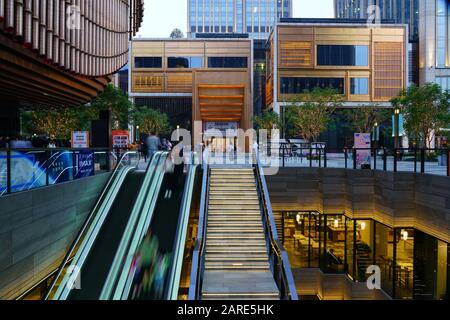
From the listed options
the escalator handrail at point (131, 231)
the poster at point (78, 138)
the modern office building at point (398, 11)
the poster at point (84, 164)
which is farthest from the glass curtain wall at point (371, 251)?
the modern office building at point (398, 11)

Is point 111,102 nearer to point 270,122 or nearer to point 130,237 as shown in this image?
point 270,122

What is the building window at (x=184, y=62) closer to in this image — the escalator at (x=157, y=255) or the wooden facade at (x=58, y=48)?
the wooden facade at (x=58, y=48)

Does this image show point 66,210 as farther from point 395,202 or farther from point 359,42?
point 359,42

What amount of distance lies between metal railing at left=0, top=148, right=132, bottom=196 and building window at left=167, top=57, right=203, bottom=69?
48741 mm

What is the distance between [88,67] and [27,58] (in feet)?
14.6

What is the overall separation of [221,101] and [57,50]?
35.3 metres

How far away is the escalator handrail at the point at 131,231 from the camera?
9258mm

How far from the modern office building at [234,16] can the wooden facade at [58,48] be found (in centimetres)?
14549

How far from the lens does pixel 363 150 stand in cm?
1686

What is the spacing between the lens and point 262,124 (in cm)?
4728

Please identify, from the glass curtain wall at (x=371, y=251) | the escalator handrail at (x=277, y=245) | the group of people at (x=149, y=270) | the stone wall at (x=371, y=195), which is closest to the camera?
the escalator handrail at (x=277, y=245)

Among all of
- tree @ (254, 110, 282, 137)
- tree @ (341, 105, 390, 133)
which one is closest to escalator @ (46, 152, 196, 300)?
tree @ (254, 110, 282, 137)

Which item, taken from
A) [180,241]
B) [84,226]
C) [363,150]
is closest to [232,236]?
[180,241]

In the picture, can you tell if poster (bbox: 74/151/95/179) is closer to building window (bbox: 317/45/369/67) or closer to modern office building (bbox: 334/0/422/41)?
building window (bbox: 317/45/369/67)
